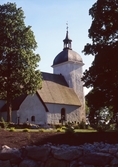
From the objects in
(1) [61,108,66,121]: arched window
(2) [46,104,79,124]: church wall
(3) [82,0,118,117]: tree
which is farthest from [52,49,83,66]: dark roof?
(3) [82,0,118,117]: tree

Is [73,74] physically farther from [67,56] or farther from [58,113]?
[58,113]

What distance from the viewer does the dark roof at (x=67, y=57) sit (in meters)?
51.0

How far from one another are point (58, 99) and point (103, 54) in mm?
22419

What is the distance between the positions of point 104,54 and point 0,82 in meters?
12.5

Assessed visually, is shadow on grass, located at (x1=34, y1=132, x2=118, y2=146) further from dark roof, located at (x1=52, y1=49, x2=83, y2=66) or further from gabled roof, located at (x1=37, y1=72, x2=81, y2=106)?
dark roof, located at (x1=52, y1=49, x2=83, y2=66)

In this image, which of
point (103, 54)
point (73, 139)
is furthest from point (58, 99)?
point (73, 139)

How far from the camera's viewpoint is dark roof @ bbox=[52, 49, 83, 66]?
2009 inches

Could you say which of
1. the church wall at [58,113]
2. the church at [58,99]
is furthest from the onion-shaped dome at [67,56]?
the church wall at [58,113]

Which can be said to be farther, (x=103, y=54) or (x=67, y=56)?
(x=67, y=56)

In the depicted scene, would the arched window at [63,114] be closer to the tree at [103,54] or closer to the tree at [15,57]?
the tree at [15,57]

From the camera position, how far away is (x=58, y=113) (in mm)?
42375

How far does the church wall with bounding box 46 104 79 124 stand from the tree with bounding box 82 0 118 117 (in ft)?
59.2

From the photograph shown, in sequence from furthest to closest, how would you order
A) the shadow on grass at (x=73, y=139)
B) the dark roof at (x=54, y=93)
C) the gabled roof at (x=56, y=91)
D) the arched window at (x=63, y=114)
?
1. the arched window at (x=63, y=114)
2. the gabled roof at (x=56, y=91)
3. the dark roof at (x=54, y=93)
4. the shadow on grass at (x=73, y=139)

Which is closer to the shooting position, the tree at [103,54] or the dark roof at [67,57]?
the tree at [103,54]
